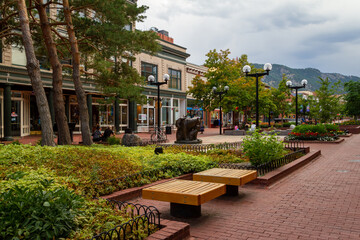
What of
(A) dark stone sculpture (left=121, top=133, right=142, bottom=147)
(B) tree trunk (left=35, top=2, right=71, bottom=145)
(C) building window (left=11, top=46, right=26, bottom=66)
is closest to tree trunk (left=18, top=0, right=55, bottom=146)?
(B) tree trunk (left=35, top=2, right=71, bottom=145)

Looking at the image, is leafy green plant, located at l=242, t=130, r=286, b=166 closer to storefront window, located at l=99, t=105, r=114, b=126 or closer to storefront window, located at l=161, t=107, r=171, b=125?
storefront window, located at l=99, t=105, r=114, b=126

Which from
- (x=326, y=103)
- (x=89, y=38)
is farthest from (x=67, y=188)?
(x=326, y=103)

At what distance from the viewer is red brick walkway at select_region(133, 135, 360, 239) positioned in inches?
186

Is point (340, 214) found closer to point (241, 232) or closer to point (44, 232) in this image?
point (241, 232)

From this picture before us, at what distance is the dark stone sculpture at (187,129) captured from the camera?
1728cm

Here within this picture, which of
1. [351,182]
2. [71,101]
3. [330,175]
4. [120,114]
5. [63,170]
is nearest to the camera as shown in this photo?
[63,170]

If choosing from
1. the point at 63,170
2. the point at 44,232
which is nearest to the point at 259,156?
the point at 63,170

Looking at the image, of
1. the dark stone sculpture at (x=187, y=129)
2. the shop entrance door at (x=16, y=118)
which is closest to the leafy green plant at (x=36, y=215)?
the dark stone sculpture at (x=187, y=129)

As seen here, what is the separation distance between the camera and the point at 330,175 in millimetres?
9359

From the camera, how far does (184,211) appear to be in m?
5.47

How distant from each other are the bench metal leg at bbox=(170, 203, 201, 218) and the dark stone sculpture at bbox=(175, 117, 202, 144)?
11.6 m

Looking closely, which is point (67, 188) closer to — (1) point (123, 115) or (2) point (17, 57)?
(2) point (17, 57)

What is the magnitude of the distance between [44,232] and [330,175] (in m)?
8.53

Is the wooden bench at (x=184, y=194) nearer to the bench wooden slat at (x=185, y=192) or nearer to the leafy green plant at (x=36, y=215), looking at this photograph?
the bench wooden slat at (x=185, y=192)
